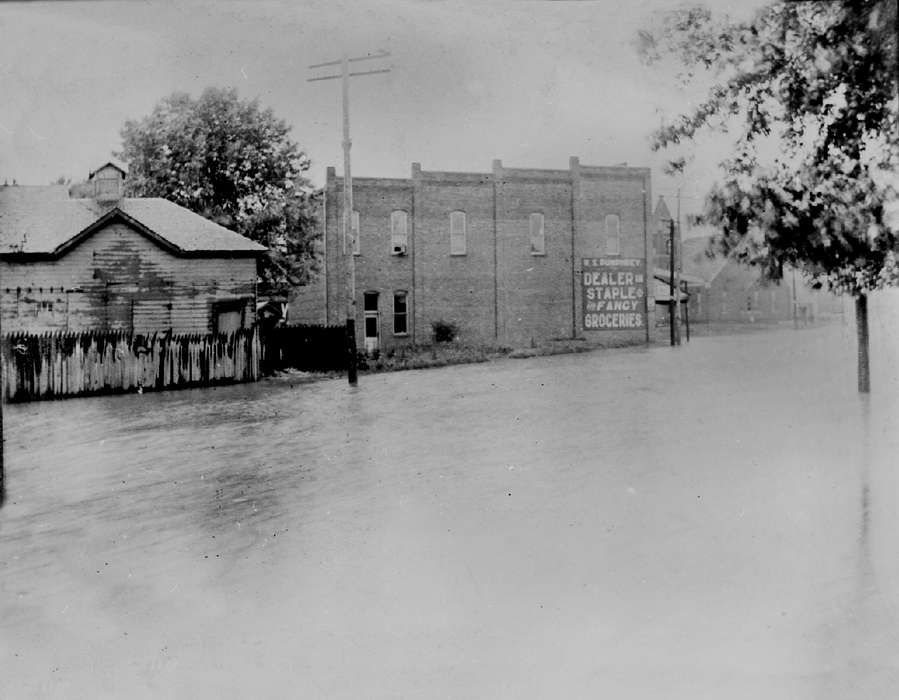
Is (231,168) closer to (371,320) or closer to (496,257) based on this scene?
(371,320)

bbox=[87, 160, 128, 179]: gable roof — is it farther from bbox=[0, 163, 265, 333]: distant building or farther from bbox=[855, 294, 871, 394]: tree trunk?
bbox=[855, 294, 871, 394]: tree trunk

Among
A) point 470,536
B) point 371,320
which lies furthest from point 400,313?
point 470,536

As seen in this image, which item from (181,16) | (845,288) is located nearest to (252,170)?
(181,16)

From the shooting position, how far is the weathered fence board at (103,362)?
6.92ft

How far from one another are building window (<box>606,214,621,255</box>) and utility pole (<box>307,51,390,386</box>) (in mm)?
910

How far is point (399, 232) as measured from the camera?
267 centimetres

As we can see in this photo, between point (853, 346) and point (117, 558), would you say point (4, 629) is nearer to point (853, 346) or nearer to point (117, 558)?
point (117, 558)

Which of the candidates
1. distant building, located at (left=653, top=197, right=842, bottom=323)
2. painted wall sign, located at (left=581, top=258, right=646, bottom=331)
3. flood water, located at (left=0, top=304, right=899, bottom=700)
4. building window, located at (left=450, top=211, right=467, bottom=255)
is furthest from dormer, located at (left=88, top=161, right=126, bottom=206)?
distant building, located at (left=653, top=197, right=842, bottom=323)

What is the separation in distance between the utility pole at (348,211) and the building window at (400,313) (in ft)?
0.48

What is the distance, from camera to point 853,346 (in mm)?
2584

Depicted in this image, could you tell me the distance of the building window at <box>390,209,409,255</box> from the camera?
2555 millimetres

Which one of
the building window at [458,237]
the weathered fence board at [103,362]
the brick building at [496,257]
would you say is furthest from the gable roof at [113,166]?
the building window at [458,237]

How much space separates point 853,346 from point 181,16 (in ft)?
7.94

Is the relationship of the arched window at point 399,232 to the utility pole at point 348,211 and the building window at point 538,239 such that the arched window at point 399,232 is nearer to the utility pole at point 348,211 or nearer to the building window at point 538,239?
the utility pole at point 348,211
